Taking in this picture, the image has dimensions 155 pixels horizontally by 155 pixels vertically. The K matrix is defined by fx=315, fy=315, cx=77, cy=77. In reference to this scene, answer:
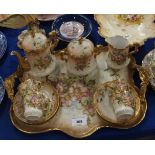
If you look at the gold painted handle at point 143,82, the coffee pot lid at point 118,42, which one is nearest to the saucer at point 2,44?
the coffee pot lid at point 118,42

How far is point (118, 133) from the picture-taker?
3.87 feet

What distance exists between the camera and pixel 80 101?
49.6 inches

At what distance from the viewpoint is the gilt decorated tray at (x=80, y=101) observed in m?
1.18

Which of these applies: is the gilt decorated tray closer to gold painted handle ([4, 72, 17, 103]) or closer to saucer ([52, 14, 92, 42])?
gold painted handle ([4, 72, 17, 103])

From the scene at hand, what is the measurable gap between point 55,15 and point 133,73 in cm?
49

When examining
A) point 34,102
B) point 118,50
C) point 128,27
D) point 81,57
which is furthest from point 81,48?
point 128,27

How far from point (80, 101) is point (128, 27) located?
0.47 meters

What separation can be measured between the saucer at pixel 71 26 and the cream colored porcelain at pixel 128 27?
62 mm

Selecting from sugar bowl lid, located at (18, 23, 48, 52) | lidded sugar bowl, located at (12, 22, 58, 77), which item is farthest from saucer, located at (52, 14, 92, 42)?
sugar bowl lid, located at (18, 23, 48, 52)

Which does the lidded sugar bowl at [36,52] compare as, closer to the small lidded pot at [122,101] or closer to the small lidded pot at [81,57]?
the small lidded pot at [81,57]

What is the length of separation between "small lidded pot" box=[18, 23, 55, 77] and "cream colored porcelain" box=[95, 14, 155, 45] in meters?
0.31

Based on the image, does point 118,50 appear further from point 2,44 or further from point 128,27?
point 2,44

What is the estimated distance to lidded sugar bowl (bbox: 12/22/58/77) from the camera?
3.92 feet

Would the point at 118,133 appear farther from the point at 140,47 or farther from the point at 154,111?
the point at 140,47
